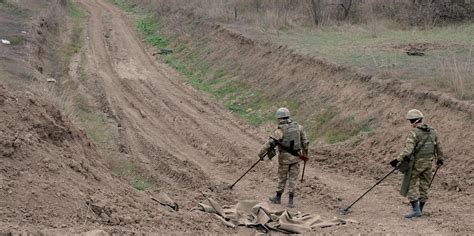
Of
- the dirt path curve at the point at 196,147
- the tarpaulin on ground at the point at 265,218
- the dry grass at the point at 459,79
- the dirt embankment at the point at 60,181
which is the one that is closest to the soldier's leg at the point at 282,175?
the dirt path curve at the point at 196,147

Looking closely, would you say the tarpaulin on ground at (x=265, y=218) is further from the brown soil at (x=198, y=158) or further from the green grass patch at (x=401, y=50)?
the green grass patch at (x=401, y=50)

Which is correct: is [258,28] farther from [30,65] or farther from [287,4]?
[30,65]

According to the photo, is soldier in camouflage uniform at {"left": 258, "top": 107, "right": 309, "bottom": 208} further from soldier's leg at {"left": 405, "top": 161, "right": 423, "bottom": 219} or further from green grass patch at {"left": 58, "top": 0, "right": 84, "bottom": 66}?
green grass patch at {"left": 58, "top": 0, "right": 84, "bottom": 66}

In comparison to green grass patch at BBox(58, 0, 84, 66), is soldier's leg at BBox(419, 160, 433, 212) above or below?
above

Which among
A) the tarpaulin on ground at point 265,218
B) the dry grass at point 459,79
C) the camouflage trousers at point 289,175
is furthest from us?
the dry grass at point 459,79

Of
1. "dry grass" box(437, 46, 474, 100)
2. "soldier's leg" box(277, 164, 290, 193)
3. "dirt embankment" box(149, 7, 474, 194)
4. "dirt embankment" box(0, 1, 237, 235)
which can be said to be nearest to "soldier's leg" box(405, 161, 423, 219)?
"dirt embankment" box(149, 7, 474, 194)

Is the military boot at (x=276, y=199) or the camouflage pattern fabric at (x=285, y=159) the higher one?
the camouflage pattern fabric at (x=285, y=159)

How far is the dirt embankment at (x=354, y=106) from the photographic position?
12750mm

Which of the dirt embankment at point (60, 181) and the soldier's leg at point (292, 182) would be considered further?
the soldier's leg at point (292, 182)

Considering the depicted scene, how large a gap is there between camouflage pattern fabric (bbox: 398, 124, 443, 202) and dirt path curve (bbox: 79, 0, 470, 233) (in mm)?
499

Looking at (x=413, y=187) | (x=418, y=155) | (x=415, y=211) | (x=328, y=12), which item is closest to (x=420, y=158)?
(x=418, y=155)

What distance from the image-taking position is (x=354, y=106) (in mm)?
15891

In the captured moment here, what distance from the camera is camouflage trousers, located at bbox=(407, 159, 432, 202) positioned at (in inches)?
416

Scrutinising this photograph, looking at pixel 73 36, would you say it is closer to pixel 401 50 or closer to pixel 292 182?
pixel 401 50
